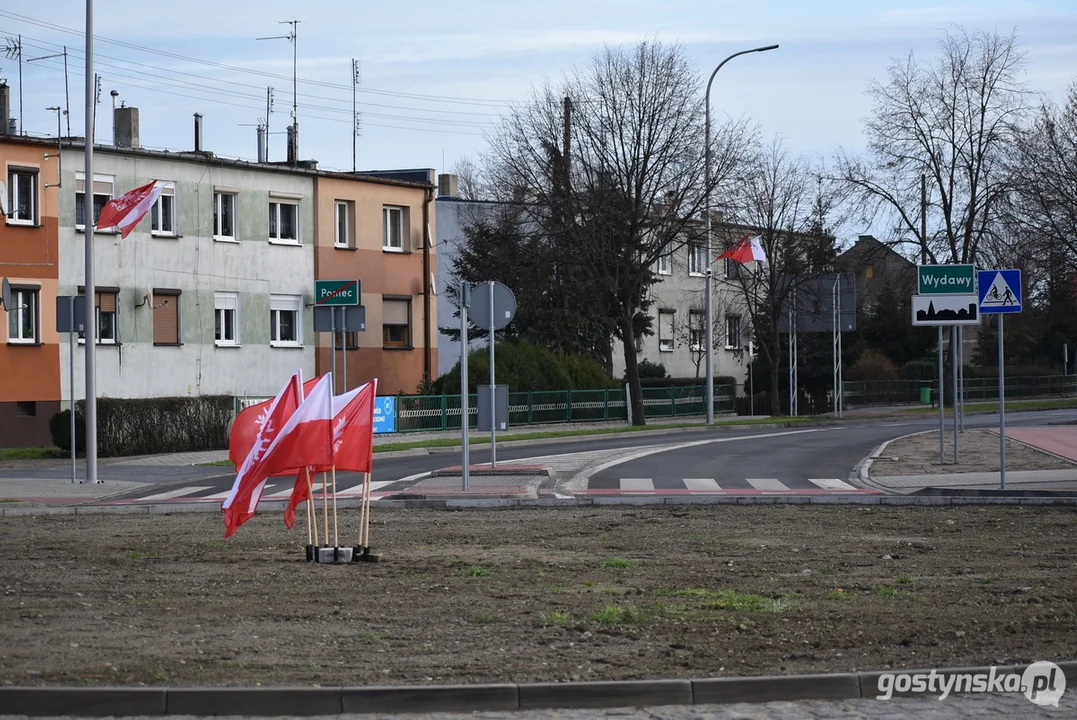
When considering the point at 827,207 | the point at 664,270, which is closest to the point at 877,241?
the point at 827,207

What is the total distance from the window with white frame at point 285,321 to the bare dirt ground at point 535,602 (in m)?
28.4

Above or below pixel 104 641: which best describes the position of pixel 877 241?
above

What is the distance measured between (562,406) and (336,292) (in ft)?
29.3

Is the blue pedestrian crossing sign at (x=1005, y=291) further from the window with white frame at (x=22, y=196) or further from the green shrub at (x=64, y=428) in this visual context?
the window with white frame at (x=22, y=196)

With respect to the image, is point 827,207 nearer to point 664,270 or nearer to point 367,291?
point 664,270

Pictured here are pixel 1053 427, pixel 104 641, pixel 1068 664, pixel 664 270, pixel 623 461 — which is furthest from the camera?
pixel 664 270

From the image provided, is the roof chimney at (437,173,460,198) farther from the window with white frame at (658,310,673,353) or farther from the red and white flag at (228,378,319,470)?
the red and white flag at (228,378,319,470)

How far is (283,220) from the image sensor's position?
43.5m

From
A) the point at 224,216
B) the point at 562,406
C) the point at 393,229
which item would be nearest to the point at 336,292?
the point at 224,216

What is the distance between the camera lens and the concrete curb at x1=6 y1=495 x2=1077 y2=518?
17.1 metres

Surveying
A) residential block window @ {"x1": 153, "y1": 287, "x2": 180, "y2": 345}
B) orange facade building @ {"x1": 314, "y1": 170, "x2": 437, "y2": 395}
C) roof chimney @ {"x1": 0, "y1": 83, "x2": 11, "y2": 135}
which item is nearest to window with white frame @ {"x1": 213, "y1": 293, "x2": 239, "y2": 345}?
residential block window @ {"x1": 153, "y1": 287, "x2": 180, "y2": 345}

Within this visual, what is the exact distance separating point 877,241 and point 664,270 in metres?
16.9

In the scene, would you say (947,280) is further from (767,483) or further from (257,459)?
(257,459)

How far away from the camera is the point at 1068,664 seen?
7.04m
